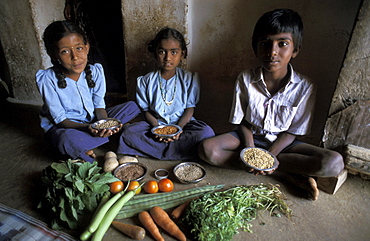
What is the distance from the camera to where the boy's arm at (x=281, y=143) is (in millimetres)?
2479

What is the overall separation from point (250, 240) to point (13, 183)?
2.42m

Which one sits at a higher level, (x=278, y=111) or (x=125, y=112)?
(x=278, y=111)

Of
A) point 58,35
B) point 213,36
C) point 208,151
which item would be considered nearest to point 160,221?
point 208,151

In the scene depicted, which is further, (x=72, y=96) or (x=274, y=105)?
(x=72, y=96)

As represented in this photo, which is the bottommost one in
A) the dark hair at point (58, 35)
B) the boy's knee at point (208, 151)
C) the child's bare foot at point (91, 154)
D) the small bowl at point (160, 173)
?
the child's bare foot at point (91, 154)

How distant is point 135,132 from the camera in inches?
113

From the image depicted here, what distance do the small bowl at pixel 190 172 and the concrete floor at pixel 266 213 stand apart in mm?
85

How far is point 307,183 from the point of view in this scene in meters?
2.26

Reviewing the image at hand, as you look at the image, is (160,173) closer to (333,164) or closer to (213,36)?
(333,164)

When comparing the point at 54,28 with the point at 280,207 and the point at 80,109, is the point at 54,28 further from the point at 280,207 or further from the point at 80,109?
the point at 280,207

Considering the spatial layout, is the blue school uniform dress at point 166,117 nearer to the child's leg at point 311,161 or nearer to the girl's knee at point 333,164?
the child's leg at point 311,161

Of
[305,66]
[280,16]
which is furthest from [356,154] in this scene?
[280,16]

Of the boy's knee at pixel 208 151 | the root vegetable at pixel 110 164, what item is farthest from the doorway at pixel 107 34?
the boy's knee at pixel 208 151

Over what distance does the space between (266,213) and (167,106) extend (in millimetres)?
1751
